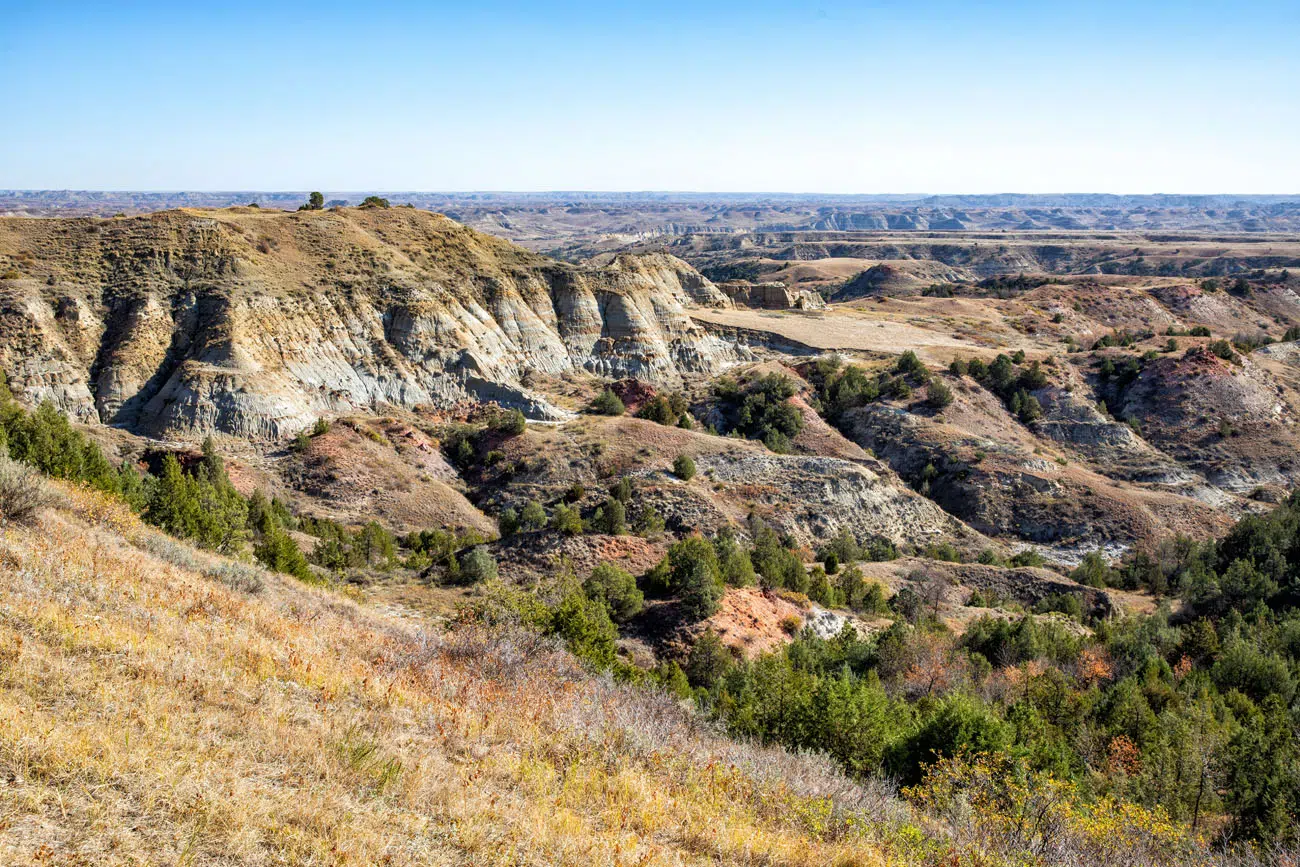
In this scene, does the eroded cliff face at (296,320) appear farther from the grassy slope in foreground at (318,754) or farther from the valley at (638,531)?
the grassy slope in foreground at (318,754)

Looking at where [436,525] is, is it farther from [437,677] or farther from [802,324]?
[802,324]

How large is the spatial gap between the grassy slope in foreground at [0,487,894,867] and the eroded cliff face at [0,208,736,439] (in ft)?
107

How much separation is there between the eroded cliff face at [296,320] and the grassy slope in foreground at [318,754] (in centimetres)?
3276

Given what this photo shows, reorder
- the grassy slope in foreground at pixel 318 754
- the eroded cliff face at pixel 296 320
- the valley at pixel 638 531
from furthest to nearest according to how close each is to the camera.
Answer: the eroded cliff face at pixel 296 320 → the valley at pixel 638 531 → the grassy slope in foreground at pixel 318 754

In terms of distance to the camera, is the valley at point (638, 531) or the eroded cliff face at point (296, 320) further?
the eroded cliff face at point (296, 320)

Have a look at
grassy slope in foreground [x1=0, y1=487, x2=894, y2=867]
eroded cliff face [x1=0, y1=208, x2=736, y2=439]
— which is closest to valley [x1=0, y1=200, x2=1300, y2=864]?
grassy slope in foreground [x1=0, y1=487, x2=894, y2=867]

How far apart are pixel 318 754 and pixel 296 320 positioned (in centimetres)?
4449

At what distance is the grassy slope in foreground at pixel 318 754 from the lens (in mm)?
5461

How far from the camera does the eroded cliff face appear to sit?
39.8 m

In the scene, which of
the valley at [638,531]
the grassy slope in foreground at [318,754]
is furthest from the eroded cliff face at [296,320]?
the grassy slope in foreground at [318,754]

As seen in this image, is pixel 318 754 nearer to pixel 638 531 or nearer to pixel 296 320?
pixel 638 531

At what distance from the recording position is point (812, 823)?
26.5 ft

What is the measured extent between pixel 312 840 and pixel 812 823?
4965 millimetres

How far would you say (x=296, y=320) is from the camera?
46219 millimetres
